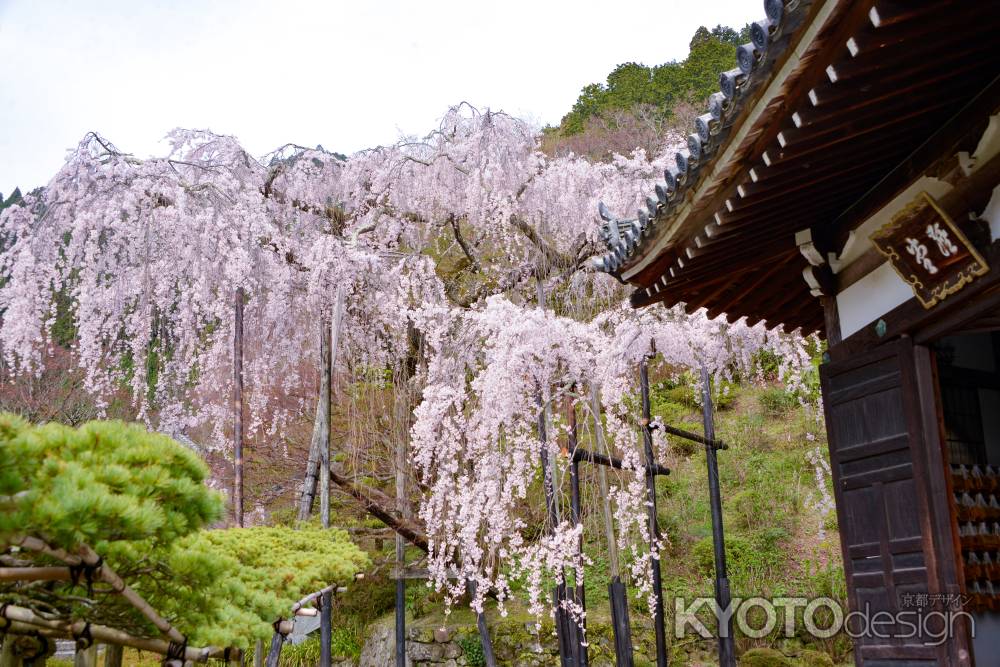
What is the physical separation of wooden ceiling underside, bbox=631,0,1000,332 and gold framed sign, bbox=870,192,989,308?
19 centimetres

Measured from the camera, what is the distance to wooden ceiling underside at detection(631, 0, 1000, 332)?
2.43m

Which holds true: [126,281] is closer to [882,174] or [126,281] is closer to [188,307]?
[188,307]

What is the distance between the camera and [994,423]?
195 inches

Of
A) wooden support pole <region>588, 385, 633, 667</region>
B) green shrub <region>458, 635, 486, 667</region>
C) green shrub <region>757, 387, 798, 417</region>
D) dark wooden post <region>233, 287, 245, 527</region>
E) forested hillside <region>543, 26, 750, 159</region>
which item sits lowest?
green shrub <region>458, 635, 486, 667</region>

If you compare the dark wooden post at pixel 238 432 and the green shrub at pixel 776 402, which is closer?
the dark wooden post at pixel 238 432

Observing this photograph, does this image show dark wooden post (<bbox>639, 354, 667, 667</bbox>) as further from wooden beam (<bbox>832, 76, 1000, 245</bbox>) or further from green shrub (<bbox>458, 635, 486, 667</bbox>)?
wooden beam (<bbox>832, 76, 1000, 245</bbox>)

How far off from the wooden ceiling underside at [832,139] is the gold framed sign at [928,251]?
0.63 feet

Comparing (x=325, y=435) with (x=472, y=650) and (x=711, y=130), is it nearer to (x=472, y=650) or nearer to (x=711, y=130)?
(x=472, y=650)

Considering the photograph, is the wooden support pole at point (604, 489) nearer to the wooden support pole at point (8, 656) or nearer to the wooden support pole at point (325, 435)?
the wooden support pole at point (325, 435)

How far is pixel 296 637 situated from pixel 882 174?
1206 centimetres

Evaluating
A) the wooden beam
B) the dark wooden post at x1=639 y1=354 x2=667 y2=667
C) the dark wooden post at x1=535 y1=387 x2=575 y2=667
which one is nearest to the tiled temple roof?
the wooden beam

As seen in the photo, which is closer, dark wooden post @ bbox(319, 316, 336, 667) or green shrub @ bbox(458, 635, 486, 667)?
dark wooden post @ bbox(319, 316, 336, 667)

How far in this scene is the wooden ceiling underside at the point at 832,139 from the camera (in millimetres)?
2432

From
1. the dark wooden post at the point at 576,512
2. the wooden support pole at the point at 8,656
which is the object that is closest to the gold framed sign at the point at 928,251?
the wooden support pole at the point at 8,656
